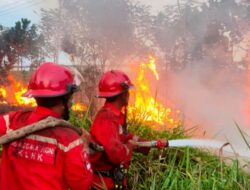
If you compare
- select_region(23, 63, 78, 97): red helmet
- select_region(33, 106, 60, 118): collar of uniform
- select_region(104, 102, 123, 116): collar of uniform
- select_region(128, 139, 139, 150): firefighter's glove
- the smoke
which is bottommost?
the smoke

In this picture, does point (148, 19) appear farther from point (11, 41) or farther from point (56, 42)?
point (11, 41)

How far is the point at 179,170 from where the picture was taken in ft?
12.7

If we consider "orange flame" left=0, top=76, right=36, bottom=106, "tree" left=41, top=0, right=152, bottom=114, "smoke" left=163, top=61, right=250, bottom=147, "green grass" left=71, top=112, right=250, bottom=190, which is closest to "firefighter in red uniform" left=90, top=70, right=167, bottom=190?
"green grass" left=71, top=112, right=250, bottom=190

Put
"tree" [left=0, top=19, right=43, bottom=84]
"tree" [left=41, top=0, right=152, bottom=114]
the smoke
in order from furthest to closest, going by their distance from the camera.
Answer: "tree" [left=0, top=19, right=43, bottom=84], "tree" [left=41, top=0, right=152, bottom=114], the smoke

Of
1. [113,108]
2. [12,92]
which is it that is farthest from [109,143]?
[12,92]

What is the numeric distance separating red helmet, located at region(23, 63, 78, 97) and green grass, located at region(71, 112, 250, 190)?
4.40 ft

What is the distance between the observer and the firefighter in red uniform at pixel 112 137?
3.33 m

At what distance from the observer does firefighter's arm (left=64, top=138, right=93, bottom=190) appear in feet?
7.62

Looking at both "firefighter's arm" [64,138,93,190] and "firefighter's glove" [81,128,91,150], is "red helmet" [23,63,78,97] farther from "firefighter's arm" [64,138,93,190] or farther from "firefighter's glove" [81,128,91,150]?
"firefighter's glove" [81,128,91,150]

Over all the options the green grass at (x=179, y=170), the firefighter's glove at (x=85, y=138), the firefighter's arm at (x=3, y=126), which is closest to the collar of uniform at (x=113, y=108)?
the firefighter's glove at (x=85, y=138)

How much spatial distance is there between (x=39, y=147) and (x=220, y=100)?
38.5 feet

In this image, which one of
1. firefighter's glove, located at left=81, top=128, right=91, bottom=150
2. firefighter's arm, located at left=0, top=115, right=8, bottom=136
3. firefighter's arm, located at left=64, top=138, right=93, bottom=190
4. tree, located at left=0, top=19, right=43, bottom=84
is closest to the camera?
firefighter's arm, located at left=64, top=138, right=93, bottom=190

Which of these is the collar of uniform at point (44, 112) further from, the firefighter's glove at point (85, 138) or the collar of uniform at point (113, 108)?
the collar of uniform at point (113, 108)

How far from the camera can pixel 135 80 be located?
1220cm
